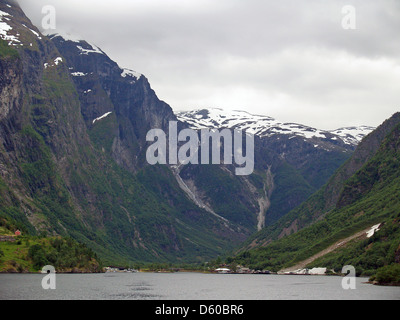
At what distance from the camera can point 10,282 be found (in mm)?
168375

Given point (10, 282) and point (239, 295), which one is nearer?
point (239, 295)
